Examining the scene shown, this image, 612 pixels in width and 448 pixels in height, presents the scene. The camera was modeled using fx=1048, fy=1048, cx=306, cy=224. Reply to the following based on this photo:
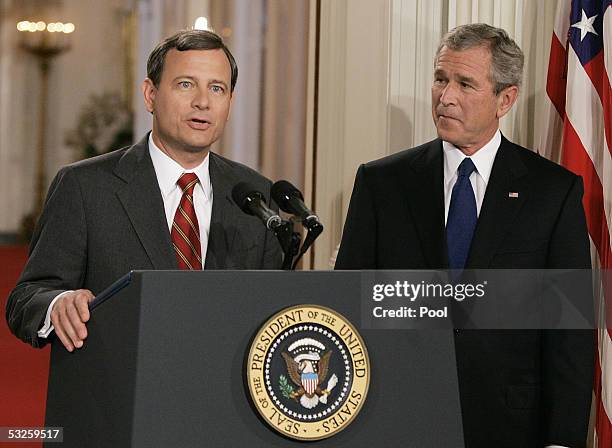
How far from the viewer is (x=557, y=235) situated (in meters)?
2.63

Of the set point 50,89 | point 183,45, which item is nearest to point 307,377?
point 183,45

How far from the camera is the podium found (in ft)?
5.23

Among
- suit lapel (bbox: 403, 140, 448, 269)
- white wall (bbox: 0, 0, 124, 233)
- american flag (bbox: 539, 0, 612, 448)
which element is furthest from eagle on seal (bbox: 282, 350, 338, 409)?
white wall (bbox: 0, 0, 124, 233)

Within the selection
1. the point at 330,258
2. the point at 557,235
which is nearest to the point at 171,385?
the point at 557,235

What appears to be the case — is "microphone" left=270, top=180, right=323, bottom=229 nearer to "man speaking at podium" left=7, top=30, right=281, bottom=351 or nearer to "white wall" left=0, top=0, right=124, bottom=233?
"man speaking at podium" left=7, top=30, right=281, bottom=351

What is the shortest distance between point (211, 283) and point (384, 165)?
127cm

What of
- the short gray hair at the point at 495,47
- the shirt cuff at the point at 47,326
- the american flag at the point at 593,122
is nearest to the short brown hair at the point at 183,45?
the shirt cuff at the point at 47,326

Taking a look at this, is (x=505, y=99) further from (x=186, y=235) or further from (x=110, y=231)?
(x=110, y=231)

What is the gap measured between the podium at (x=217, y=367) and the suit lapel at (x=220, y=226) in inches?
21.8

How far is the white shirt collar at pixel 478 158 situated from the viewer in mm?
2742

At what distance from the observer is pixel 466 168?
2738 mm

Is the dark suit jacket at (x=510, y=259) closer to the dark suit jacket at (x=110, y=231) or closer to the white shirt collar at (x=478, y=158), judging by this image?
the white shirt collar at (x=478, y=158)

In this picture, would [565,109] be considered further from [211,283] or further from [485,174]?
[211,283]

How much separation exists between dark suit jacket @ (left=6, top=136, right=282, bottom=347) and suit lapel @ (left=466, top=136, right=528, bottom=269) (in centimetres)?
61
